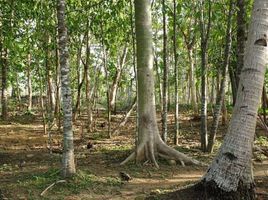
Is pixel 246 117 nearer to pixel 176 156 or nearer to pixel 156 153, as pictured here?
pixel 176 156

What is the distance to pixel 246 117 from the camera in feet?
18.4

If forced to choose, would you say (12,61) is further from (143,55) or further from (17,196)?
(17,196)

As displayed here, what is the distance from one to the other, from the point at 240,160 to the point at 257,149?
21.7ft

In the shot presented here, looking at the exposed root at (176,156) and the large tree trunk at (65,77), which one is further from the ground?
the large tree trunk at (65,77)

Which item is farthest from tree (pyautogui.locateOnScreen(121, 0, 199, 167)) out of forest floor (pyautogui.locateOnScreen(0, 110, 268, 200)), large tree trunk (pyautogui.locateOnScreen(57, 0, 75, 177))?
large tree trunk (pyautogui.locateOnScreen(57, 0, 75, 177))

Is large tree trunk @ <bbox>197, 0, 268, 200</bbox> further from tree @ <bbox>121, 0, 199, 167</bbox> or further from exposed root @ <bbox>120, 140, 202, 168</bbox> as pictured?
tree @ <bbox>121, 0, 199, 167</bbox>

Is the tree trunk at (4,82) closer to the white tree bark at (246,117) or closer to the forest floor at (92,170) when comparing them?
the forest floor at (92,170)

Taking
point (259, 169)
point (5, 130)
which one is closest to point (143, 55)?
point (259, 169)

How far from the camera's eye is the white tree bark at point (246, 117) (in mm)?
5605

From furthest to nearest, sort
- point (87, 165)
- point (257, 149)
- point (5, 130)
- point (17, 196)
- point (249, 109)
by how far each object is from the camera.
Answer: point (5, 130)
point (257, 149)
point (87, 165)
point (17, 196)
point (249, 109)

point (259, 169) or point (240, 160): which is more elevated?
point (240, 160)

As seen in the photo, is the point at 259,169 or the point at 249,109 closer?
the point at 249,109

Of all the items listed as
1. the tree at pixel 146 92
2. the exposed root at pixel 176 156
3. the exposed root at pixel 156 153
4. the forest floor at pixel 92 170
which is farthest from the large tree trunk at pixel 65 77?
the exposed root at pixel 176 156

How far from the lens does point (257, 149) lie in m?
11.9
